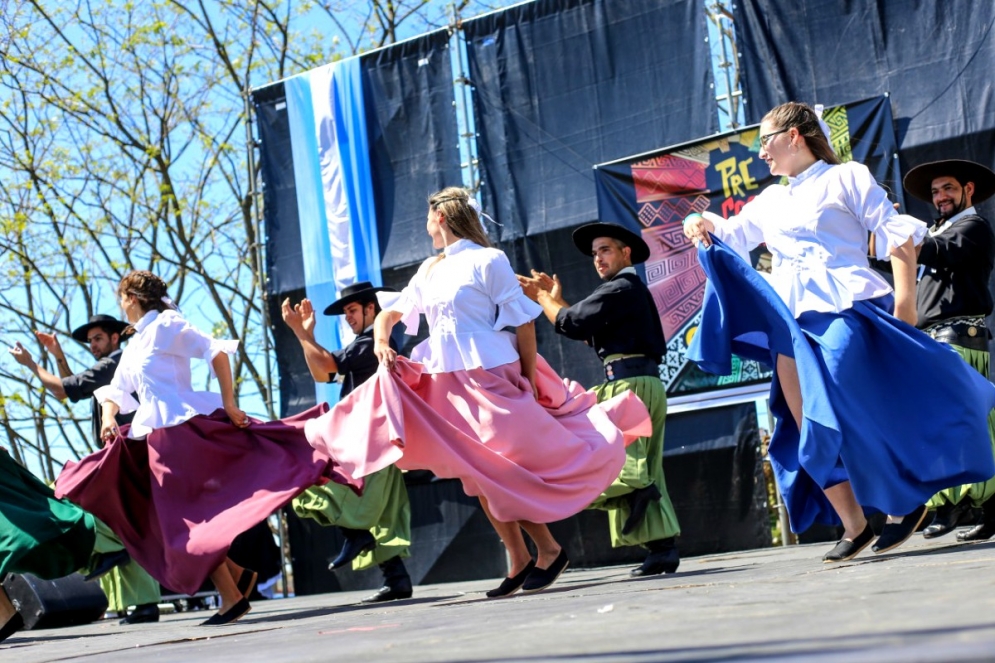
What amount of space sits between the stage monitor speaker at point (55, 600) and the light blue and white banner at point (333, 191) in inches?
88.4

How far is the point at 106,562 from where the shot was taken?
717 centimetres

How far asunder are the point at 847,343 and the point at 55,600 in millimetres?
5123

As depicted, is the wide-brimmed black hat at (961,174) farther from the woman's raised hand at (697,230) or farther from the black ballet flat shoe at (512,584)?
the black ballet flat shoe at (512,584)

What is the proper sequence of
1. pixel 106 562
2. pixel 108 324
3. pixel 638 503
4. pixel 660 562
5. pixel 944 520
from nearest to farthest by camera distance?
pixel 660 562, pixel 638 503, pixel 944 520, pixel 106 562, pixel 108 324

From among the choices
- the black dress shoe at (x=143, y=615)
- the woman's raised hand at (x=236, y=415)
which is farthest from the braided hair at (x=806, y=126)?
the black dress shoe at (x=143, y=615)

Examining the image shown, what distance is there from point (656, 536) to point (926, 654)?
4.34 metres

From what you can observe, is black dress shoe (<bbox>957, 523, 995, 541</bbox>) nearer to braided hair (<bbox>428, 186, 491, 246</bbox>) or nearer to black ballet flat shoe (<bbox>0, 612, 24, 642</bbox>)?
braided hair (<bbox>428, 186, 491, 246</bbox>)

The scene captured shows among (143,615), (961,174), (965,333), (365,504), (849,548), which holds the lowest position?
(143,615)

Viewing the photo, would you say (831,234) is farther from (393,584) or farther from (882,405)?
(393,584)

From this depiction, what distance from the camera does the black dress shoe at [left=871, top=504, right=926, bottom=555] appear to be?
484 centimetres

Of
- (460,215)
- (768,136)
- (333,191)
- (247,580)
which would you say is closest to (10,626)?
(247,580)

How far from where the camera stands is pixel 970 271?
19.7 feet

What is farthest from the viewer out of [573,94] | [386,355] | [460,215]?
[573,94]

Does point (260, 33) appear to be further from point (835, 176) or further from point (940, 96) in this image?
point (835, 176)
